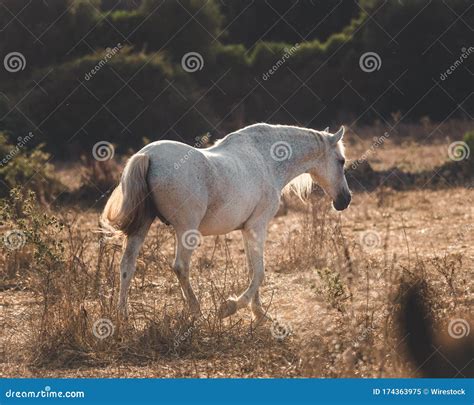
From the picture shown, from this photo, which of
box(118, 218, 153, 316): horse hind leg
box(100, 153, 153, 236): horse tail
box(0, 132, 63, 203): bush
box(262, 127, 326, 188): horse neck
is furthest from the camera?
box(0, 132, 63, 203): bush

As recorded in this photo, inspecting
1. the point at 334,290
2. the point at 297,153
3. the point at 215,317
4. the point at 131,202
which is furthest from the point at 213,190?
the point at 297,153

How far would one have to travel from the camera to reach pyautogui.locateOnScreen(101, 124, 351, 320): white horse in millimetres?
7449

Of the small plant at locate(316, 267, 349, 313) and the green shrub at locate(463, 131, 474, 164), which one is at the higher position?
the green shrub at locate(463, 131, 474, 164)

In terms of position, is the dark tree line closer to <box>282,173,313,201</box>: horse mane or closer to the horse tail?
<box>282,173,313,201</box>: horse mane

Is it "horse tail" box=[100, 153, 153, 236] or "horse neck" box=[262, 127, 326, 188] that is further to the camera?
"horse neck" box=[262, 127, 326, 188]

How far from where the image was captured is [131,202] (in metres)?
7.42

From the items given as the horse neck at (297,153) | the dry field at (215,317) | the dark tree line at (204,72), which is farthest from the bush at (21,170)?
the dark tree line at (204,72)

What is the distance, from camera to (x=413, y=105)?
1073 inches

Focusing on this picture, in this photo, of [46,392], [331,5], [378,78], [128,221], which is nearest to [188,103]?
[378,78]

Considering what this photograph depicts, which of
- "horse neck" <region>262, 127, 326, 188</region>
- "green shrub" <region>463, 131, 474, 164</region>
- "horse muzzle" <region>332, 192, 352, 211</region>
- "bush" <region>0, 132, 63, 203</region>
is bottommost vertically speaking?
"horse muzzle" <region>332, 192, 352, 211</region>

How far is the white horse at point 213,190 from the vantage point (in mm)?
7449

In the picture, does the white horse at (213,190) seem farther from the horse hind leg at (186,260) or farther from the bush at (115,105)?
the bush at (115,105)

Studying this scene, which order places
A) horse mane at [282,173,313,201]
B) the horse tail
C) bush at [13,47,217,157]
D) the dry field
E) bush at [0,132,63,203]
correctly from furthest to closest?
bush at [13,47,217,157], bush at [0,132,63,203], horse mane at [282,173,313,201], the horse tail, the dry field

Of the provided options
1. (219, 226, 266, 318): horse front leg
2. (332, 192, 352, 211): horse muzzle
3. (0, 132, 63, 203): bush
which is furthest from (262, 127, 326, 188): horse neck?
(0, 132, 63, 203): bush
